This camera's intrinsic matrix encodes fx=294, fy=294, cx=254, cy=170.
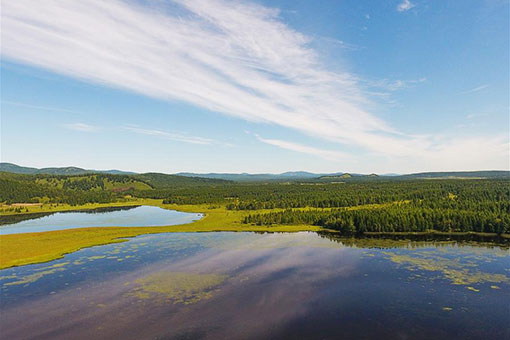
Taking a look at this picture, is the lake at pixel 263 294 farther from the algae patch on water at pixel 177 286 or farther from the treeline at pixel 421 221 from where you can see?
the treeline at pixel 421 221

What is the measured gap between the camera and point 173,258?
77.4 m

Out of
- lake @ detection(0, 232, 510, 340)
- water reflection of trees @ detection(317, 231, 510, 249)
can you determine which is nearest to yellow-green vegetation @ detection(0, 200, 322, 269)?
lake @ detection(0, 232, 510, 340)

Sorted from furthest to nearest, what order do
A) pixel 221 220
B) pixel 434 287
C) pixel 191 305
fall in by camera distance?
pixel 221 220
pixel 434 287
pixel 191 305

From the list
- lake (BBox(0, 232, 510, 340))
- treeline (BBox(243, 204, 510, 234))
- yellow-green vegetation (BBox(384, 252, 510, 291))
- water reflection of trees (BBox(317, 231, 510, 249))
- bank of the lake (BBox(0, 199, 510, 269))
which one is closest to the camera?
lake (BBox(0, 232, 510, 340))

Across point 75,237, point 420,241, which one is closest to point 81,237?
point 75,237

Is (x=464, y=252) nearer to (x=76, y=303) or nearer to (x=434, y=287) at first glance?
(x=434, y=287)

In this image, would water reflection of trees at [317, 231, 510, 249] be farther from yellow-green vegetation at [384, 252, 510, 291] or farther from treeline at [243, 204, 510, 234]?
yellow-green vegetation at [384, 252, 510, 291]

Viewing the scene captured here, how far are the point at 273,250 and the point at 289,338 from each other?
45574 mm

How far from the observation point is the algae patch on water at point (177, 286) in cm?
5194

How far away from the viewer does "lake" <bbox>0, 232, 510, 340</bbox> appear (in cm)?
4119

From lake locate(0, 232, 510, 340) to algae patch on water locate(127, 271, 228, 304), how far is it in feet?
0.66

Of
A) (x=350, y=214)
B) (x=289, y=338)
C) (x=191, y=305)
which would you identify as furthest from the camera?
(x=350, y=214)

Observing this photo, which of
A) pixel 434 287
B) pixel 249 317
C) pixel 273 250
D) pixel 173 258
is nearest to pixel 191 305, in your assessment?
pixel 249 317

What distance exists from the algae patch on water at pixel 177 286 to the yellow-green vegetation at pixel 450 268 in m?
44.6
